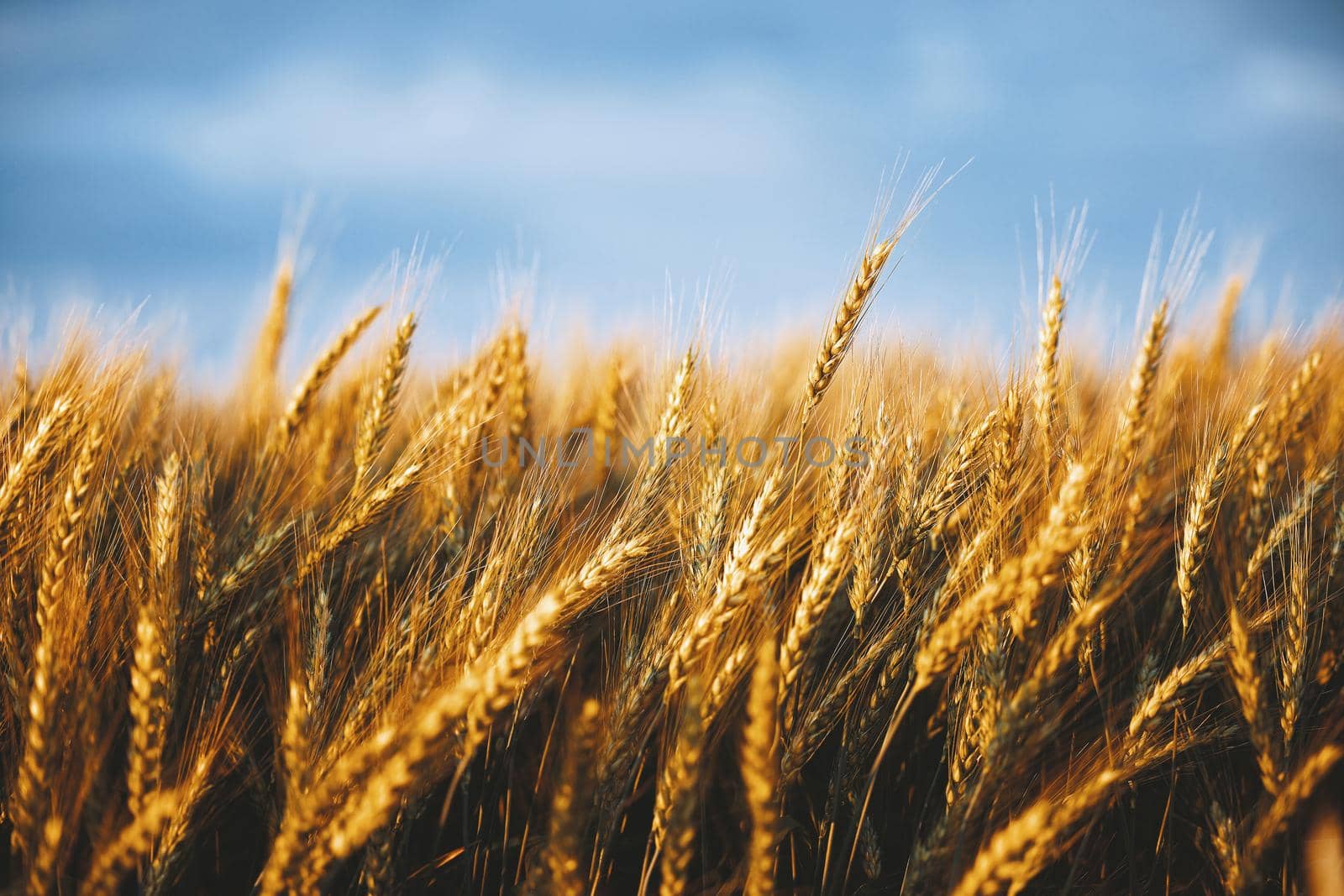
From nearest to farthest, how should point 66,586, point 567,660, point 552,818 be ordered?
point 552,818, point 66,586, point 567,660

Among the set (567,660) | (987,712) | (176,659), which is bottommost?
(987,712)

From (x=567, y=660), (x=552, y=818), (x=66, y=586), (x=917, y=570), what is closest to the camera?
(x=552, y=818)

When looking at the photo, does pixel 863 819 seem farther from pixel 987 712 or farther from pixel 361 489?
pixel 361 489

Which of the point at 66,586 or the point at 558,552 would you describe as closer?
the point at 66,586

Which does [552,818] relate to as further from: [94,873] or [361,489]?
[361,489]

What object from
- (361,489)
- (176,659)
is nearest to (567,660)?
(361,489)

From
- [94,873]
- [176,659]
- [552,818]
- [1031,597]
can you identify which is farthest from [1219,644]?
[176,659]

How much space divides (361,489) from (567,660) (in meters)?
0.69

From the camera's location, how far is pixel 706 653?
1313mm

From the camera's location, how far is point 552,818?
36.7 inches

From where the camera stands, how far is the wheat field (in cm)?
111

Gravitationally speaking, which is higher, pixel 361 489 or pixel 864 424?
pixel 361 489

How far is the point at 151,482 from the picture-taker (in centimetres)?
209

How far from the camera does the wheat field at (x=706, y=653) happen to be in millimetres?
1111
